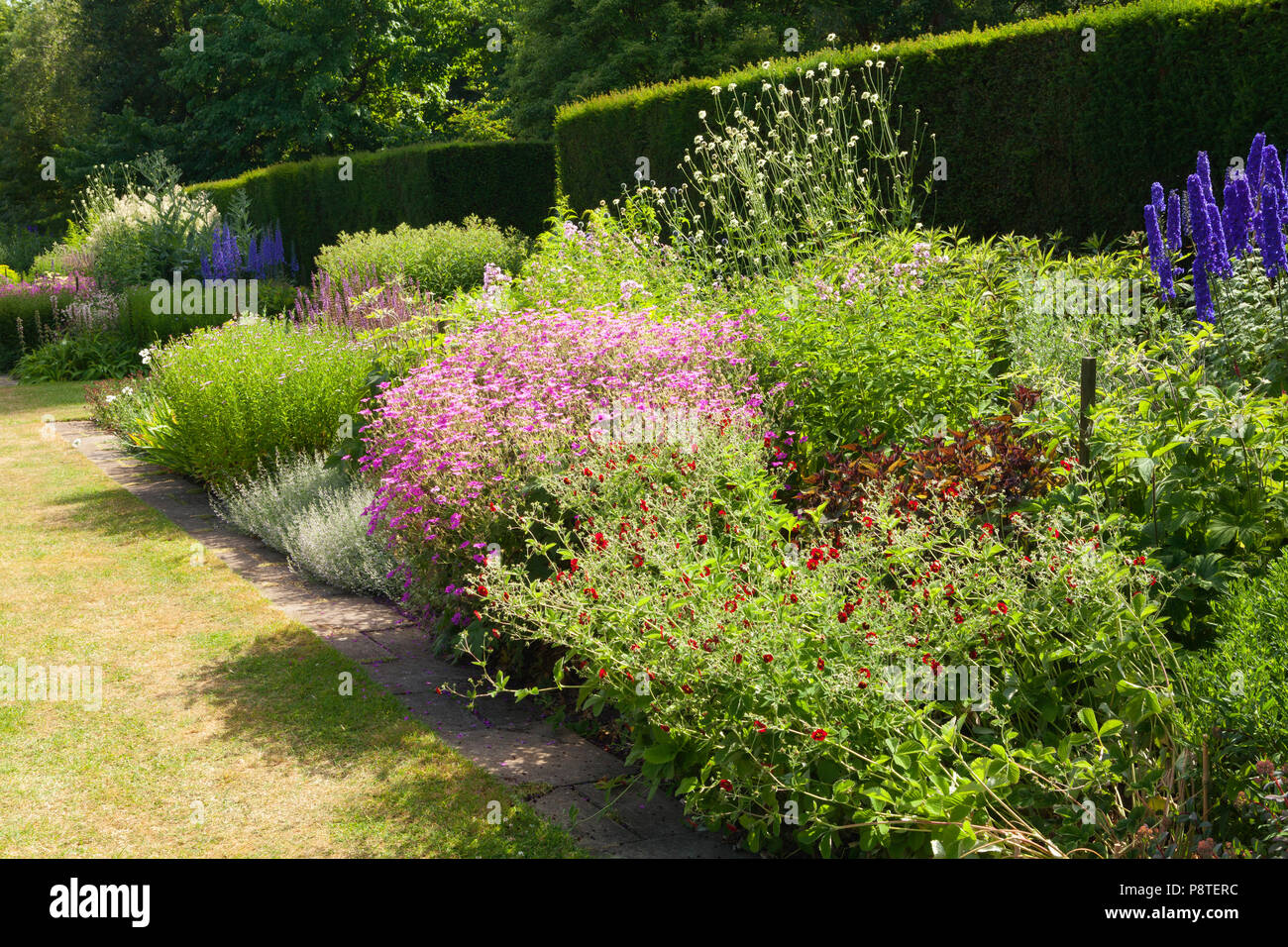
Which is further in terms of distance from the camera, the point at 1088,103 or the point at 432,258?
the point at 432,258

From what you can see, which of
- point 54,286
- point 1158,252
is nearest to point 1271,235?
point 1158,252

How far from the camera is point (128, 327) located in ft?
48.7

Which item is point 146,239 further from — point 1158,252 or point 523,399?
point 1158,252

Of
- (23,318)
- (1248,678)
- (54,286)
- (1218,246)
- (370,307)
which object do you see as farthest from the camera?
(54,286)

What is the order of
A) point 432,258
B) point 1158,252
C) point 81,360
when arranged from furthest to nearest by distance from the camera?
→ point 81,360
point 432,258
point 1158,252

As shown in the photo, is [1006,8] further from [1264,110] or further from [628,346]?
[628,346]

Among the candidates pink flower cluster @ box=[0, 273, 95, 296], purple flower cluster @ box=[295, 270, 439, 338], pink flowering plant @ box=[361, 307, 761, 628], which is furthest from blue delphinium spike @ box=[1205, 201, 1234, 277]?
pink flower cluster @ box=[0, 273, 95, 296]

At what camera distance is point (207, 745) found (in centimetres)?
399

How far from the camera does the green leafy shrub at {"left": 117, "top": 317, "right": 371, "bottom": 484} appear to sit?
7.52 m

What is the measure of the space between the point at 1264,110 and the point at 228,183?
23141mm

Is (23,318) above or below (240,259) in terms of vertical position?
below

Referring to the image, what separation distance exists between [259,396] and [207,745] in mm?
3961

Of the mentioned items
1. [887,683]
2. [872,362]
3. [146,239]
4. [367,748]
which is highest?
[146,239]

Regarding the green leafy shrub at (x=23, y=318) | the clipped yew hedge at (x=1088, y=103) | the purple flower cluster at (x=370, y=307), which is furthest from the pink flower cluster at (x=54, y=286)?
the clipped yew hedge at (x=1088, y=103)
